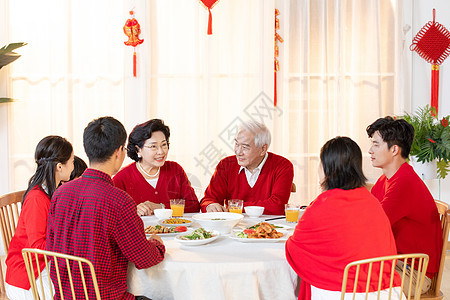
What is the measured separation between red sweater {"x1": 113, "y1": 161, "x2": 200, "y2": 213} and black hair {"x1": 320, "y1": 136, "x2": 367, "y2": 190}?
1284 mm

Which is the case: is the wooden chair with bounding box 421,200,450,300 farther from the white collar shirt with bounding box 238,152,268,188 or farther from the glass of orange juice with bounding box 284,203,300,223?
the white collar shirt with bounding box 238,152,268,188

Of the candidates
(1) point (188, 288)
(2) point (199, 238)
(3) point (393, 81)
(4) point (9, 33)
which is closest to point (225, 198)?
(2) point (199, 238)

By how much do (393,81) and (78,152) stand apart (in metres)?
2.84

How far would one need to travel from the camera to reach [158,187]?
10.1 ft

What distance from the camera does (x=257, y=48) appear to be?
4.48 metres

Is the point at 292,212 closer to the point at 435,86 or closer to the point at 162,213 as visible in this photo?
the point at 162,213

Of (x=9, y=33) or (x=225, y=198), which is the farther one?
(x=9, y=33)

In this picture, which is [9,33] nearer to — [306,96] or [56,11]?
[56,11]

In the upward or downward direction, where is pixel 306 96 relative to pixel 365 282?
upward

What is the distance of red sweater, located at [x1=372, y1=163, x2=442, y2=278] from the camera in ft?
7.85

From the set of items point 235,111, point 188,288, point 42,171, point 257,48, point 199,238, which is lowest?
point 188,288

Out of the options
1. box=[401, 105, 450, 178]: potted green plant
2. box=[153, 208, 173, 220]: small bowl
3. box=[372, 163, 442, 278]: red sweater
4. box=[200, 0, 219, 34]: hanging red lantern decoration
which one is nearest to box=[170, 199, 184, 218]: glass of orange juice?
box=[153, 208, 173, 220]: small bowl

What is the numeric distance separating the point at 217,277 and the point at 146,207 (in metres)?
0.98

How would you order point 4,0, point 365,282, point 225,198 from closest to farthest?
point 365,282, point 225,198, point 4,0
